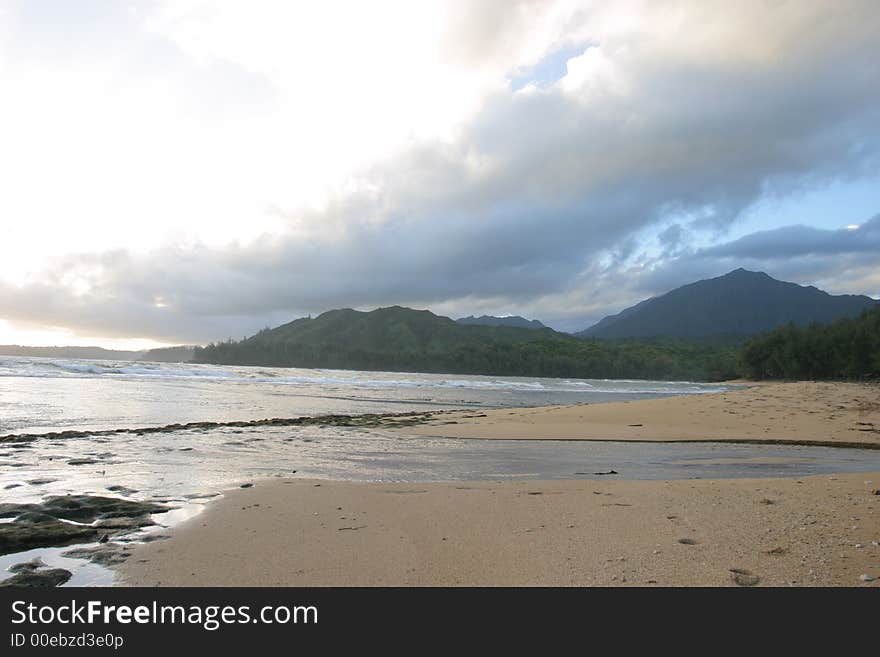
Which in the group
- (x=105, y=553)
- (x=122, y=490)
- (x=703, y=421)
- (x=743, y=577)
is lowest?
(x=703, y=421)

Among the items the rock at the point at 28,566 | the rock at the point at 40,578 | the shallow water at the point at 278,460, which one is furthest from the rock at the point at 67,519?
the rock at the point at 40,578

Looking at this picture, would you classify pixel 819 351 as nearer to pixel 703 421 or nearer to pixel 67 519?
pixel 703 421

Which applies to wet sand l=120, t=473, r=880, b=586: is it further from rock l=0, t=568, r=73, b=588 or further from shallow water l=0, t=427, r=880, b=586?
shallow water l=0, t=427, r=880, b=586

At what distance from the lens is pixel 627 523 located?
4.89 m

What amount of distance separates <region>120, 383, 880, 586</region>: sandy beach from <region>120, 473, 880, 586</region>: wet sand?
15mm

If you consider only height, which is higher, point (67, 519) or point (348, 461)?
point (67, 519)

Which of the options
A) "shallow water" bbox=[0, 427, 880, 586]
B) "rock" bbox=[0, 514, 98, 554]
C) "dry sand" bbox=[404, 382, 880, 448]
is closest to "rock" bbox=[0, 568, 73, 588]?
"rock" bbox=[0, 514, 98, 554]

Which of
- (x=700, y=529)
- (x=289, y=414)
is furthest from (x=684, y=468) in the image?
(x=289, y=414)

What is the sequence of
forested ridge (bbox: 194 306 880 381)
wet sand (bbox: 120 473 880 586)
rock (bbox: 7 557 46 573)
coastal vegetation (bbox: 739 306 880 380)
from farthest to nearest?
forested ridge (bbox: 194 306 880 381) < coastal vegetation (bbox: 739 306 880 380) < rock (bbox: 7 557 46 573) < wet sand (bbox: 120 473 880 586)

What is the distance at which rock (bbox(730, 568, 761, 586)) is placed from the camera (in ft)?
11.0

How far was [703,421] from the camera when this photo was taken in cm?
1636

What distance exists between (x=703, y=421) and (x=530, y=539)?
13.9 m

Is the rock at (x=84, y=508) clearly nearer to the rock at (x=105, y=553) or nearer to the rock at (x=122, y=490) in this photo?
the rock at (x=122, y=490)

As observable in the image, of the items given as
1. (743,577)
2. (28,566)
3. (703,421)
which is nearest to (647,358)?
(703,421)
